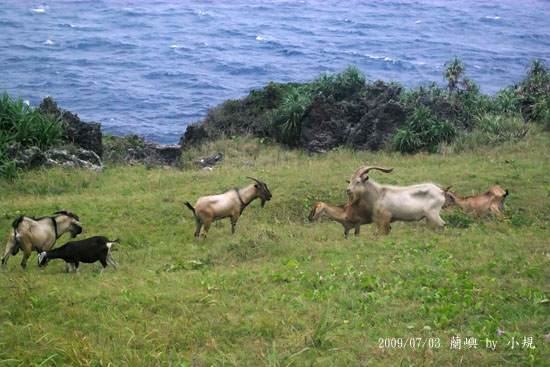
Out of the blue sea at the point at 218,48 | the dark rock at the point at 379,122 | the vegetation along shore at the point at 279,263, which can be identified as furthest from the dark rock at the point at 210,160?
the blue sea at the point at 218,48

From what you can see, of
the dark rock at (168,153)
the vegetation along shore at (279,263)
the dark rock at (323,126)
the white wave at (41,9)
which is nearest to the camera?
the vegetation along shore at (279,263)

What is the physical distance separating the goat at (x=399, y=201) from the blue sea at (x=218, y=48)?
36.6 metres

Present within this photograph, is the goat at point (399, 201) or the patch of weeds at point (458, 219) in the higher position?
the goat at point (399, 201)

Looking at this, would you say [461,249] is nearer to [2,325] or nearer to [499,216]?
[499,216]

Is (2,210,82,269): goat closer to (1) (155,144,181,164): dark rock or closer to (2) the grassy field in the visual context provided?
(2) the grassy field

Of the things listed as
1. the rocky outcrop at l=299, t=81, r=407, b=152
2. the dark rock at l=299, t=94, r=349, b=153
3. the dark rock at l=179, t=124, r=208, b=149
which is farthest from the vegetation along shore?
the dark rock at l=179, t=124, r=208, b=149

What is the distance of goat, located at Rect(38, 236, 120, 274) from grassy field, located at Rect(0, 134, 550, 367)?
287 mm

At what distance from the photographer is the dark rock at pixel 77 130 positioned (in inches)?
928

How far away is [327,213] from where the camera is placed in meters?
13.5

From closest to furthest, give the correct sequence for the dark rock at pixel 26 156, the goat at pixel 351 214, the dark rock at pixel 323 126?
1. the goat at pixel 351 214
2. the dark rock at pixel 26 156
3. the dark rock at pixel 323 126

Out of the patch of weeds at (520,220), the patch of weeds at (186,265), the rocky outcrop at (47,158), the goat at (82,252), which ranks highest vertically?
the goat at (82,252)

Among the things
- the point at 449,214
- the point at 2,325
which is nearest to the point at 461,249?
the point at 449,214

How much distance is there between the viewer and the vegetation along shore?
25.6ft

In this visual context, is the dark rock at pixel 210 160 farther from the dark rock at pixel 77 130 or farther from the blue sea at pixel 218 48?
the blue sea at pixel 218 48
